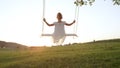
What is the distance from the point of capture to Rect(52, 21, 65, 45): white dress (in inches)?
985

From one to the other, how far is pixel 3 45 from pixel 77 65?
77.9 ft

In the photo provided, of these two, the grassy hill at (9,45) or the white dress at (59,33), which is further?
the grassy hill at (9,45)

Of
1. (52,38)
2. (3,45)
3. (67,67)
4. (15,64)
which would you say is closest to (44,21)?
(52,38)

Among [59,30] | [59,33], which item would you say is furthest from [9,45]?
[59,33]

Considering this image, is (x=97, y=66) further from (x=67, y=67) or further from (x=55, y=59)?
(x=55, y=59)

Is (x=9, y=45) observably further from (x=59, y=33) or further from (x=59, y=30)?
(x=59, y=33)

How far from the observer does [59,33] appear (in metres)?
25.7

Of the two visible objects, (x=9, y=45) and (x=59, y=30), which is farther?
(x=9, y=45)

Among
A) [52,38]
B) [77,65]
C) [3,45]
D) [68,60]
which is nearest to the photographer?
[52,38]

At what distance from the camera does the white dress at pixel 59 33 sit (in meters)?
25.0

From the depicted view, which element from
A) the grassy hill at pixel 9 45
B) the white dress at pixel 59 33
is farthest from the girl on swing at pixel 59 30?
the grassy hill at pixel 9 45

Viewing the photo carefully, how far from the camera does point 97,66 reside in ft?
88.0

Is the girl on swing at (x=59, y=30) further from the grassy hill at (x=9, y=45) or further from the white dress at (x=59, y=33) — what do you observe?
the grassy hill at (x=9, y=45)

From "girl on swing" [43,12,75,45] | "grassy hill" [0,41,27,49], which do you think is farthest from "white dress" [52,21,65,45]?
"grassy hill" [0,41,27,49]
